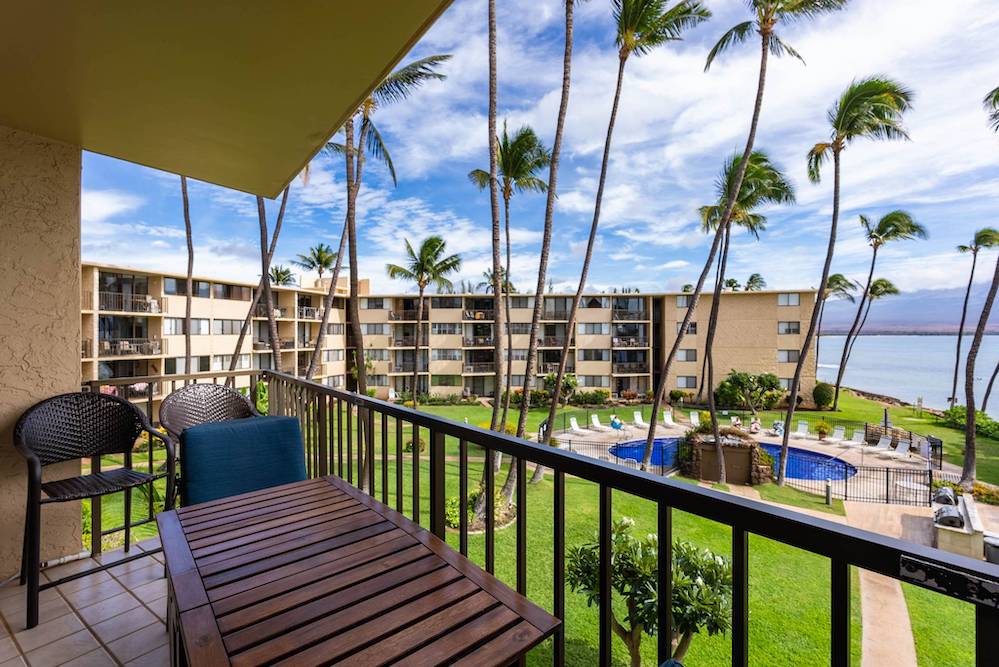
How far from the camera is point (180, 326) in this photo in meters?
20.7

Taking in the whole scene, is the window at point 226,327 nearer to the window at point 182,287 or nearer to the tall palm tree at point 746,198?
the window at point 182,287

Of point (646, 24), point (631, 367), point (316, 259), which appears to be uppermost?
point (646, 24)

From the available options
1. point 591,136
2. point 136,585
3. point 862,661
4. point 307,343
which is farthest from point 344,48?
point 591,136

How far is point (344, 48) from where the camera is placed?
1.94 m

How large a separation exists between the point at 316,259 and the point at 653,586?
98.4ft

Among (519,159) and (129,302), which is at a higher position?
(519,159)

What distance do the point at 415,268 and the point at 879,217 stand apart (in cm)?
2290

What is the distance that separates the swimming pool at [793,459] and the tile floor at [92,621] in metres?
15.5

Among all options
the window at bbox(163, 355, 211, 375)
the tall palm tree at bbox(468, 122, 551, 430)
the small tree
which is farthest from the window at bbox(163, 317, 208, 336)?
the small tree

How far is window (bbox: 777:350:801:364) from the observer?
85.1ft

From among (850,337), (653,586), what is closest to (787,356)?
(850,337)

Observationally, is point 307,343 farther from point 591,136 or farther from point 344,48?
point 344,48

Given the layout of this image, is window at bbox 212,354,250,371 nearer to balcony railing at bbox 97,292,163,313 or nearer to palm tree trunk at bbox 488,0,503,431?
balcony railing at bbox 97,292,163,313

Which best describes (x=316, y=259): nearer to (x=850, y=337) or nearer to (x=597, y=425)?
(x=597, y=425)
